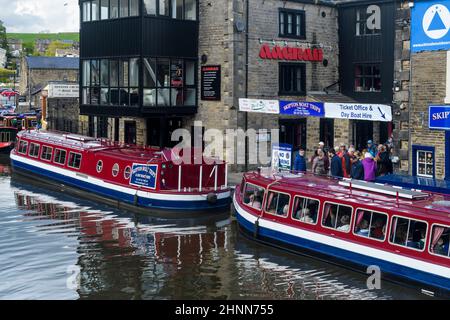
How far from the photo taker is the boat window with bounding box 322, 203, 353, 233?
17.9 metres

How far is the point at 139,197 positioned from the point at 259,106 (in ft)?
22.5

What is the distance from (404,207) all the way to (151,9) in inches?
703

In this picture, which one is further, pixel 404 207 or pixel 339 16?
pixel 339 16

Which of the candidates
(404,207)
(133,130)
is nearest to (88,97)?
(133,130)

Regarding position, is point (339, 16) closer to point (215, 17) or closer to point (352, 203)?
point (215, 17)

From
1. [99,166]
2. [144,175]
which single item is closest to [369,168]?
[144,175]

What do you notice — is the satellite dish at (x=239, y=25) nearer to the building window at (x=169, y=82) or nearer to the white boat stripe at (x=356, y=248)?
the building window at (x=169, y=82)

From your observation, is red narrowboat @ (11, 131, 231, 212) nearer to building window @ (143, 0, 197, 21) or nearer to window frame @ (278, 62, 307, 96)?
building window @ (143, 0, 197, 21)

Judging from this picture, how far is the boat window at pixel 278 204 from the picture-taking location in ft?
65.1

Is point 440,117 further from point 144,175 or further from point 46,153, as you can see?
point 46,153

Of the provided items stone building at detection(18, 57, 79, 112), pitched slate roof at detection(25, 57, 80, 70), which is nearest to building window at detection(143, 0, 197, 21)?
stone building at detection(18, 57, 79, 112)

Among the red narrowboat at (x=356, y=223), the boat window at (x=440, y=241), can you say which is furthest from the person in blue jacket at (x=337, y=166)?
the boat window at (x=440, y=241)
